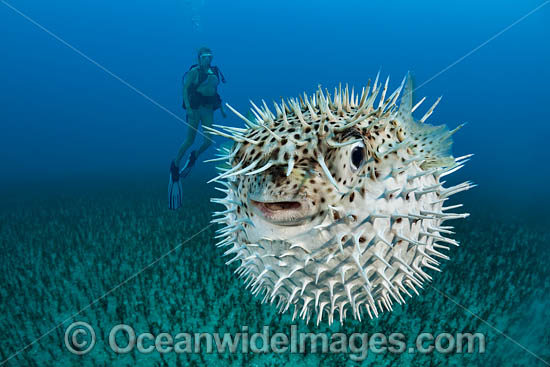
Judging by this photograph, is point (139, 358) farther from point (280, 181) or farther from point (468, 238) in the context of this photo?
point (468, 238)

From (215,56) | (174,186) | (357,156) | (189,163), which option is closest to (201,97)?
(189,163)

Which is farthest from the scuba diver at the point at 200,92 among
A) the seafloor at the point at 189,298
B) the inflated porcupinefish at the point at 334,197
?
the inflated porcupinefish at the point at 334,197

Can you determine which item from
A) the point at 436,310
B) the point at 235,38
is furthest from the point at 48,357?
the point at 235,38

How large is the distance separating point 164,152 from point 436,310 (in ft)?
205

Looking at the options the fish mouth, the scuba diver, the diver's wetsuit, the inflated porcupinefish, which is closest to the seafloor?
the scuba diver

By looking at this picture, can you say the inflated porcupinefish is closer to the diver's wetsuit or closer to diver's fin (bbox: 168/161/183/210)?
the diver's wetsuit

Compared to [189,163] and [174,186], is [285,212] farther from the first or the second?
[174,186]

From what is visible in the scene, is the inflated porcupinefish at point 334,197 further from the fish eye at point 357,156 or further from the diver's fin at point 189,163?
the diver's fin at point 189,163

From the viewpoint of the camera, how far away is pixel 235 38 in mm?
79312

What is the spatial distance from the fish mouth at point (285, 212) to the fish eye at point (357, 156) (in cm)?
21

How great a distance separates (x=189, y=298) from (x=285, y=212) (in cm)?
318

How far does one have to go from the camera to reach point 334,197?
0.98 meters

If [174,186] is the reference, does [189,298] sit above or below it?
below

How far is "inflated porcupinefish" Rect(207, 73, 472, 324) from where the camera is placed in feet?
3.20
